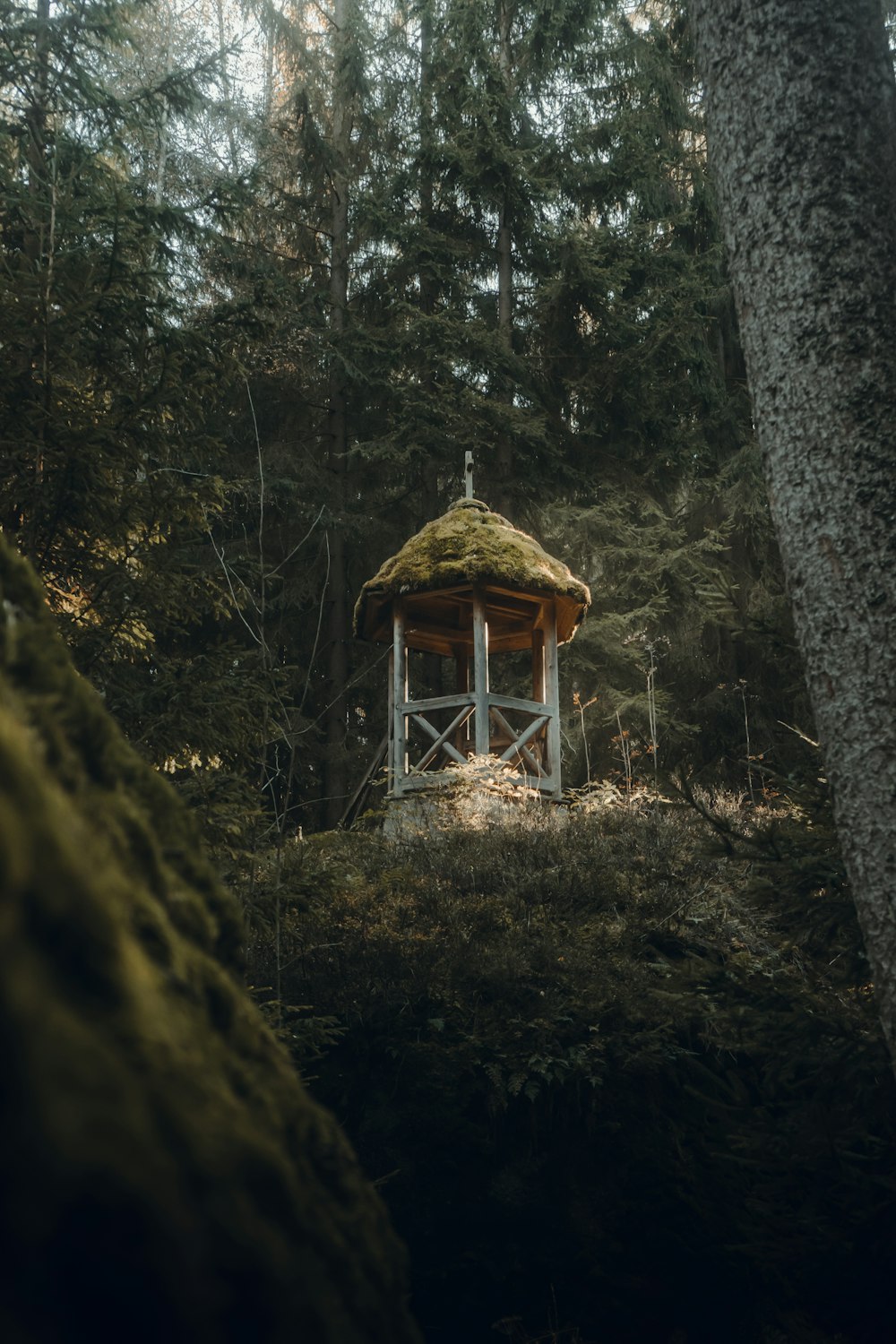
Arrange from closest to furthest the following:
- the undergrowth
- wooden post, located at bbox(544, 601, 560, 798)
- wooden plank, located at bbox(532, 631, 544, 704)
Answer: the undergrowth
wooden post, located at bbox(544, 601, 560, 798)
wooden plank, located at bbox(532, 631, 544, 704)

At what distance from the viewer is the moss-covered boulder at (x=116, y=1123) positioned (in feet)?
1.18

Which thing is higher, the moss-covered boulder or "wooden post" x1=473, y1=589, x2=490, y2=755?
"wooden post" x1=473, y1=589, x2=490, y2=755

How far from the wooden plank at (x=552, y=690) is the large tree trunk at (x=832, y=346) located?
23.9ft

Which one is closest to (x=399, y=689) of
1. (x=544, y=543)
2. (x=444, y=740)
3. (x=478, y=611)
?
(x=444, y=740)

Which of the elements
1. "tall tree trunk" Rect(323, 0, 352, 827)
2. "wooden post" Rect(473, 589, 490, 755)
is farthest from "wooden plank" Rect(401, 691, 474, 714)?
"tall tree trunk" Rect(323, 0, 352, 827)

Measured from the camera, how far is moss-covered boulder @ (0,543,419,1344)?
14.1 inches

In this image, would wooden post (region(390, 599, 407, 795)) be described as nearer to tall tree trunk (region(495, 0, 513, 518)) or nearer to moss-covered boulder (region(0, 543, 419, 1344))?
tall tree trunk (region(495, 0, 513, 518))

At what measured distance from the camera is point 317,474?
612 inches

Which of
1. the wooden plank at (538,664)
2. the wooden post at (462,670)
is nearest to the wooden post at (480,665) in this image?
the wooden plank at (538,664)

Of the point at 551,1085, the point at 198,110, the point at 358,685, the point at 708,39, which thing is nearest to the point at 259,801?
the point at 551,1085

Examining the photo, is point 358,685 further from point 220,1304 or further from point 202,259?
point 220,1304

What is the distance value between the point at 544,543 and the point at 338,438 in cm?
399

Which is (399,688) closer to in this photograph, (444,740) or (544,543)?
(444,740)

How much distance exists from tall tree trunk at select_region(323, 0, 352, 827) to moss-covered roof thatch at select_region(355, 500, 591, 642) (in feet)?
12.7
